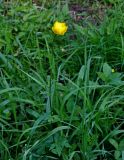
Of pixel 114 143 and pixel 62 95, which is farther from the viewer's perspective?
pixel 62 95

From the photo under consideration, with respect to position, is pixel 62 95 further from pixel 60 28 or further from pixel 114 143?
pixel 60 28

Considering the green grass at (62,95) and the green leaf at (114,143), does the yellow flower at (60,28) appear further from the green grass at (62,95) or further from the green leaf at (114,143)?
the green leaf at (114,143)

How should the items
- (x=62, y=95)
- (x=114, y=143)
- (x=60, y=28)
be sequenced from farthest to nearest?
(x=60, y=28), (x=62, y=95), (x=114, y=143)

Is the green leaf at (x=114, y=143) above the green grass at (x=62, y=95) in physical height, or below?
below

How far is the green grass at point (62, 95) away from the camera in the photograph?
6.87ft

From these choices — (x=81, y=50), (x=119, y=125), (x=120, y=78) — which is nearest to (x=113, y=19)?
(x=81, y=50)

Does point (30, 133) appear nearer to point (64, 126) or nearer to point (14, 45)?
point (64, 126)

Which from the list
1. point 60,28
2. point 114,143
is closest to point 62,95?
point 114,143

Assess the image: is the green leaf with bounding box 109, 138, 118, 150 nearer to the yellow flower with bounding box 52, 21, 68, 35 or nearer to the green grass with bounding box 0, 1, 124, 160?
the green grass with bounding box 0, 1, 124, 160

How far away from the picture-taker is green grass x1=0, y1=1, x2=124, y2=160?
6.87 ft

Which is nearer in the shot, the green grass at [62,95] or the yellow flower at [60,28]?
the green grass at [62,95]

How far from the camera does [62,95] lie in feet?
7.39

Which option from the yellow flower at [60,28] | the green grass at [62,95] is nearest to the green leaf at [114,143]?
the green grass at [62,95]

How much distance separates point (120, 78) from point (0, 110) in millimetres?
661
